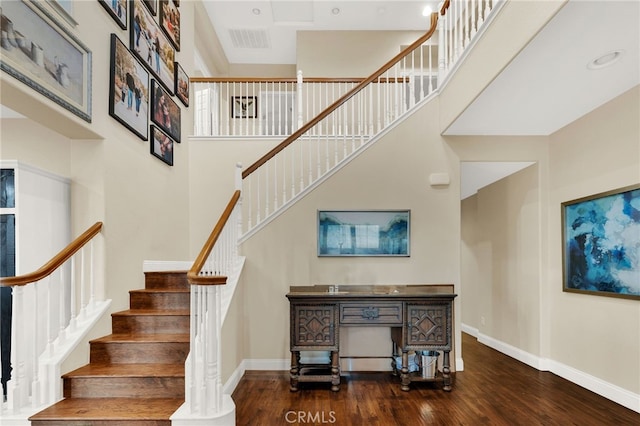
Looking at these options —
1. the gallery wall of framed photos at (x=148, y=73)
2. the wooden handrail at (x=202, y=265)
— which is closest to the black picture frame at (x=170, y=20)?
the gallery wall of framed photos at (x=148, y=73)

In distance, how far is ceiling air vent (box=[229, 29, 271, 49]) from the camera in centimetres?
678

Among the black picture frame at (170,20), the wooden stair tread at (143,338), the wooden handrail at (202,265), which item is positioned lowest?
the wooden stair tread at (143,338)

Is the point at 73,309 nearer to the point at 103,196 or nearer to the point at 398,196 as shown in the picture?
the point at 103,196

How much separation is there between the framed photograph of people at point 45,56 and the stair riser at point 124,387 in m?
2.00

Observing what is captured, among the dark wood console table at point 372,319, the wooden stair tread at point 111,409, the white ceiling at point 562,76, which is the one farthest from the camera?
the dark wood console table at point 372,319

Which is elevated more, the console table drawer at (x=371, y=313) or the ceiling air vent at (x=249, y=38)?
the ceiling air vent at (x=249, y=38)

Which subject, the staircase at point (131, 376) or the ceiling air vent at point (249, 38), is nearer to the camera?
the staircase at point (131, 376)

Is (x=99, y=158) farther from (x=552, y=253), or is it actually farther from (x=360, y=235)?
(x=552, y=253)

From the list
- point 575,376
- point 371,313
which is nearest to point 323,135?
point 371,313

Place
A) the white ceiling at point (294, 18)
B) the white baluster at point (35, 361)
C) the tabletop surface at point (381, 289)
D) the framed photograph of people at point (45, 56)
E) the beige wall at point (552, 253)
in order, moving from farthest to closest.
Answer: the white ceiling at point (294, 18) < the tabletop surface at point (381, 289) < the beige wall at point (552, 253) < the white baluster at point (35, 361) < the framed photograph of people at point (45, 56)

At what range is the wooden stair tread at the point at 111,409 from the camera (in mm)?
2371

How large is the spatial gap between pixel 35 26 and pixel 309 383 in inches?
147

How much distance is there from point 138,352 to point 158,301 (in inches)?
24.2

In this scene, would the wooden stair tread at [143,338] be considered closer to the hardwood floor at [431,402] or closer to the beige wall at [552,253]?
the hardwood floor at [431,402]
